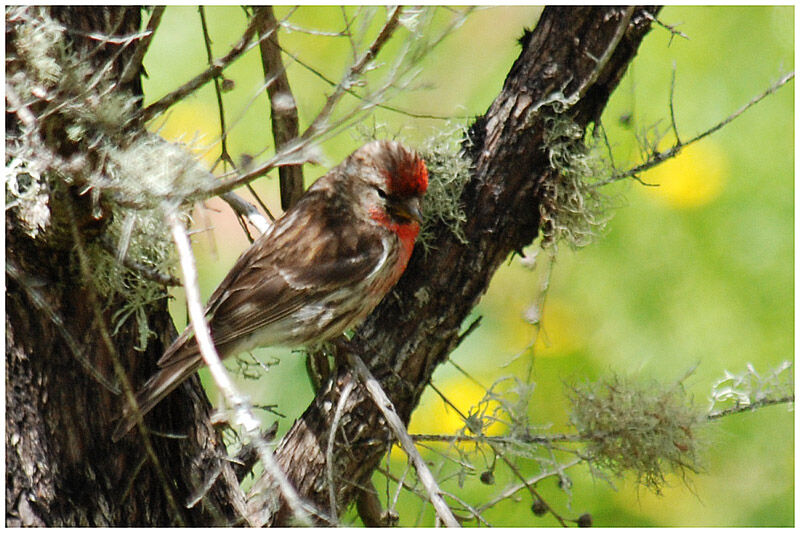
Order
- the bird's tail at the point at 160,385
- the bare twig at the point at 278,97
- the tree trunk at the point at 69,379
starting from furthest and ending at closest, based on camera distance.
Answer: the bare twig at the point at 278,97 → the bird's tail at the point at 160,385 → the tree trunk at the point at 69,379

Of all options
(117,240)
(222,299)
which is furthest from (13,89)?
(222,299)

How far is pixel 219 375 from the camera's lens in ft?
5.62

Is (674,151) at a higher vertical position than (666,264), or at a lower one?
lower

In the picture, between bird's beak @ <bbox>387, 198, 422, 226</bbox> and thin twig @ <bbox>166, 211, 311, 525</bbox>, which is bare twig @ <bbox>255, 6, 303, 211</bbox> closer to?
bird's beak @ <bbox>387, 198, 422, 226</bbox>

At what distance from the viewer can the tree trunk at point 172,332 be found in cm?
246

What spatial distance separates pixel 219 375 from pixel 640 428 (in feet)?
5.91

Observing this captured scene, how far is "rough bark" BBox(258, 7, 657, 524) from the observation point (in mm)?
2904

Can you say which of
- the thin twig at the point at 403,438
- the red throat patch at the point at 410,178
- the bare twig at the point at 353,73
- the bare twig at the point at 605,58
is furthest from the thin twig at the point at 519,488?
the bare twig at the point at 353,73

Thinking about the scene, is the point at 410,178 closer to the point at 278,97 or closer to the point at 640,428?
the point at 278,97

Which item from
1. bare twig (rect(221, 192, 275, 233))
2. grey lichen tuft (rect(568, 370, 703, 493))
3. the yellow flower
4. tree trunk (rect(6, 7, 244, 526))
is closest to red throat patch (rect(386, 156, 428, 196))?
bare twig (rect(221, 192, 275, 233))

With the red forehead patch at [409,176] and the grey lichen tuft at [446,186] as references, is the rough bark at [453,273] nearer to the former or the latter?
the grey lichen tuft at [446,186]

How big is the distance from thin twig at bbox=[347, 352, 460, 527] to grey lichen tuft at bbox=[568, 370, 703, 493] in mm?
782

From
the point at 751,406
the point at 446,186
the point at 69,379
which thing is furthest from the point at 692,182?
the point at 69,379

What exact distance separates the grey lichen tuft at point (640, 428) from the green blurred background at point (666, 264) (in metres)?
1.37
